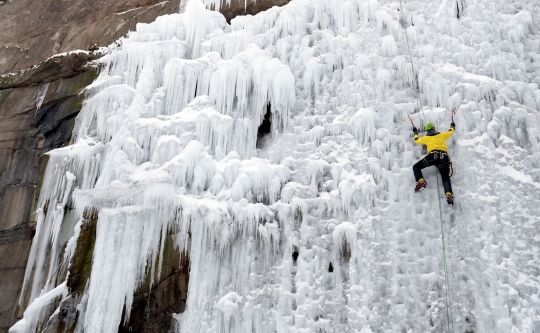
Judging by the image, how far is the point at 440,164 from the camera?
6.08 m

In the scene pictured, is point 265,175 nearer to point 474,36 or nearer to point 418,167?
point 418,167

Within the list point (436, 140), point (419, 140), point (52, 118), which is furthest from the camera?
point (52, 118)

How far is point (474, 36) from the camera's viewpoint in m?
7.32

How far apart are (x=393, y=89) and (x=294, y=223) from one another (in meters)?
2.41

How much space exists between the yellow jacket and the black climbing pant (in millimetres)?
83

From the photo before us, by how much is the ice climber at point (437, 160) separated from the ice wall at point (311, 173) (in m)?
0.21

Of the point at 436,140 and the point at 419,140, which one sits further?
the point at 419,140

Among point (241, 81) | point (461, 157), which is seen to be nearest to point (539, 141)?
point (461, 157)

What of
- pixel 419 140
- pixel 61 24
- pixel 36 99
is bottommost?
pixel 419 140

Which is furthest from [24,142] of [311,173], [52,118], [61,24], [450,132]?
[450,132]

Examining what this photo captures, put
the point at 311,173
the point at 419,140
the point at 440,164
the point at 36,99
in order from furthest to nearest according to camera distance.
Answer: the point at 36,99 < the point at 311,173 < the point at 419,140 < the point at 440,164

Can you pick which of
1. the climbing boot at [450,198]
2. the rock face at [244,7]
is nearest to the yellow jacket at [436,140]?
the climbing boot at [450,198]

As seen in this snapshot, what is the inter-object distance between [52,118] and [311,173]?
4.55m

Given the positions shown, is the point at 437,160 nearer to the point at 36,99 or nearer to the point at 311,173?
the point at 311,173
